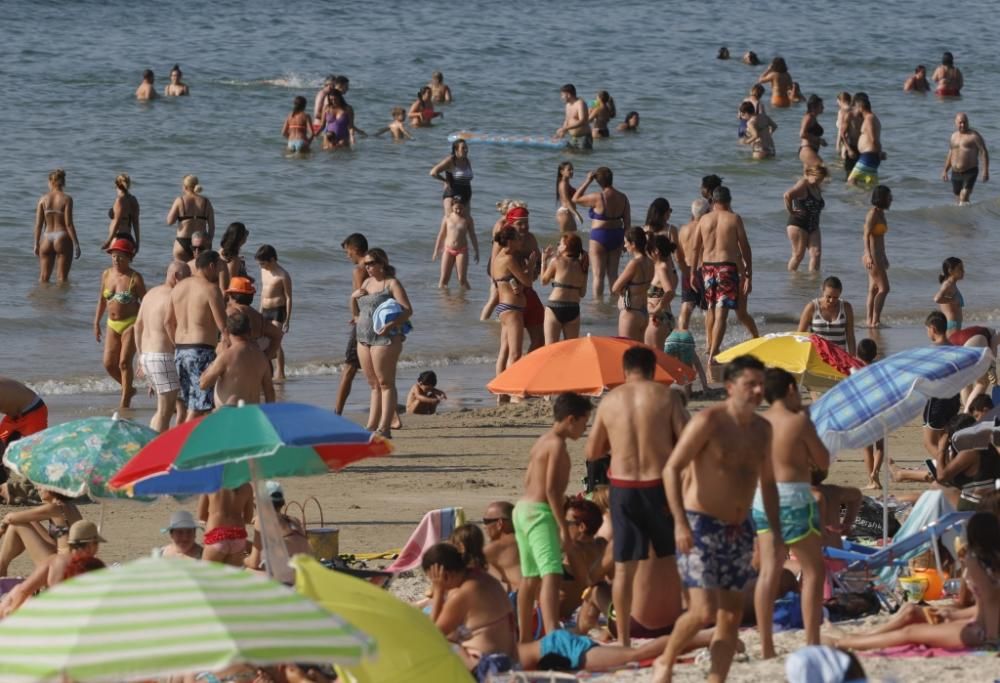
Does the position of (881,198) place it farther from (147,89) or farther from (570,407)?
(147,89)

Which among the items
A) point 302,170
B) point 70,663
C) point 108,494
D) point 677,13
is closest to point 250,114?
point 302,170

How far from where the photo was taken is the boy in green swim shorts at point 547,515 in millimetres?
7246

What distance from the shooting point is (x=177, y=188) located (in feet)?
78.0

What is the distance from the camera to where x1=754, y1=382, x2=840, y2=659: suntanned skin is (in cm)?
668

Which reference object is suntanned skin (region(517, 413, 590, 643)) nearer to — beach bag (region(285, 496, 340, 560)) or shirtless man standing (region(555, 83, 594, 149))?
beach bag (region(285, 496, 340, 560))

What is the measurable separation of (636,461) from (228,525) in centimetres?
250

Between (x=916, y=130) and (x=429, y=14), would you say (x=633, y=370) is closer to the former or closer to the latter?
(x=916, y=130)

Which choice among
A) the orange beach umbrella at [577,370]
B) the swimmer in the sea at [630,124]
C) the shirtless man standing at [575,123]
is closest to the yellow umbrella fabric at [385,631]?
the orange beach umbrella at [577,370]

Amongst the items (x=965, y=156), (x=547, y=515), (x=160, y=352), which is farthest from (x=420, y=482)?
(x=965, y=156)

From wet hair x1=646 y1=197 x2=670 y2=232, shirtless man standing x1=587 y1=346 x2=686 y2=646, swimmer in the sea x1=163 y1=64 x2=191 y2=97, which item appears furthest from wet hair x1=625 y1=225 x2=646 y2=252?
swimmer in the sea x1=163 y1=64 x2=191 y2=97

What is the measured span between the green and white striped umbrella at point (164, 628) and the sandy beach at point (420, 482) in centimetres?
260

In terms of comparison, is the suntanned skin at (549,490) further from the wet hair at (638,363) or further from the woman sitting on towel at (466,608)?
the woman sitting on towel at (466,608)

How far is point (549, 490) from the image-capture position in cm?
726

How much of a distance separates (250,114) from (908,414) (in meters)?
22.8
